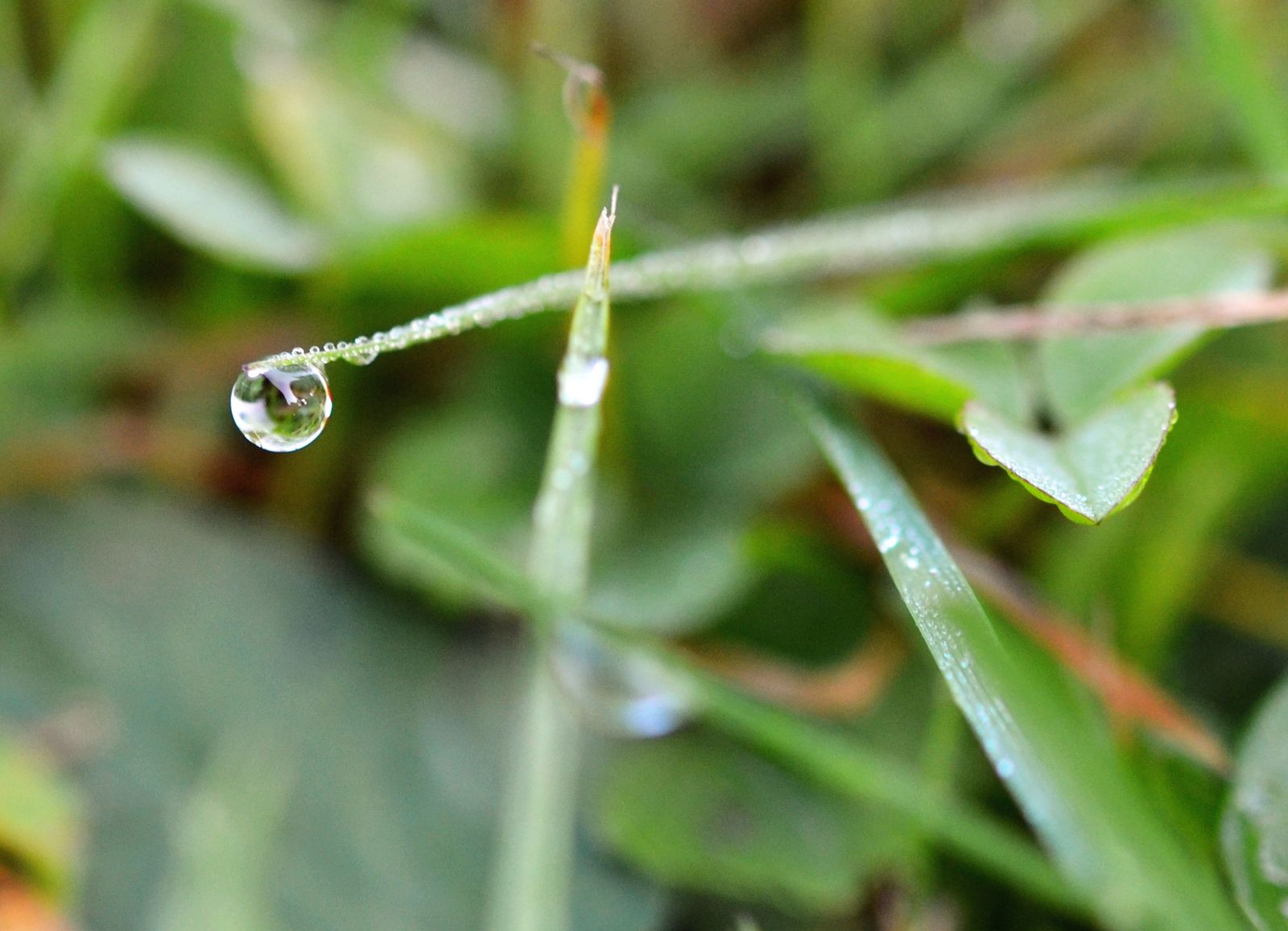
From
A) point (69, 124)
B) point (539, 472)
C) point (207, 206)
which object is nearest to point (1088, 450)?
point (539, 472)

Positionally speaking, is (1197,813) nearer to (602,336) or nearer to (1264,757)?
(1264,757)

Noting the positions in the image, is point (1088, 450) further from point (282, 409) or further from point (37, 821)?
point (37, 821)

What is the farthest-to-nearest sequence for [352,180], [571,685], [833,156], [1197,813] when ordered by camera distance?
1. [833,156]
2. [352,180]
3. [571,685]
4. [1197,813]

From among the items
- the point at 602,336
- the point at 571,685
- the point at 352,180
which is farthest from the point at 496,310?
the point at 352,180

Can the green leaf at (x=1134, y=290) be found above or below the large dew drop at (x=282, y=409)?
above

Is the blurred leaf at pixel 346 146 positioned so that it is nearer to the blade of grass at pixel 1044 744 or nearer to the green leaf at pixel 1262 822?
the blade of grass at pixel 1044 744

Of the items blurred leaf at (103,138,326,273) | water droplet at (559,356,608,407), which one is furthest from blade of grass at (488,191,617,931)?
blurred leaf at (103,138,326,273)

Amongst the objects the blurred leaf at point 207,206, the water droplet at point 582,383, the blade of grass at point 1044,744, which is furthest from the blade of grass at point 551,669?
the blurred leaf at point 207,206
